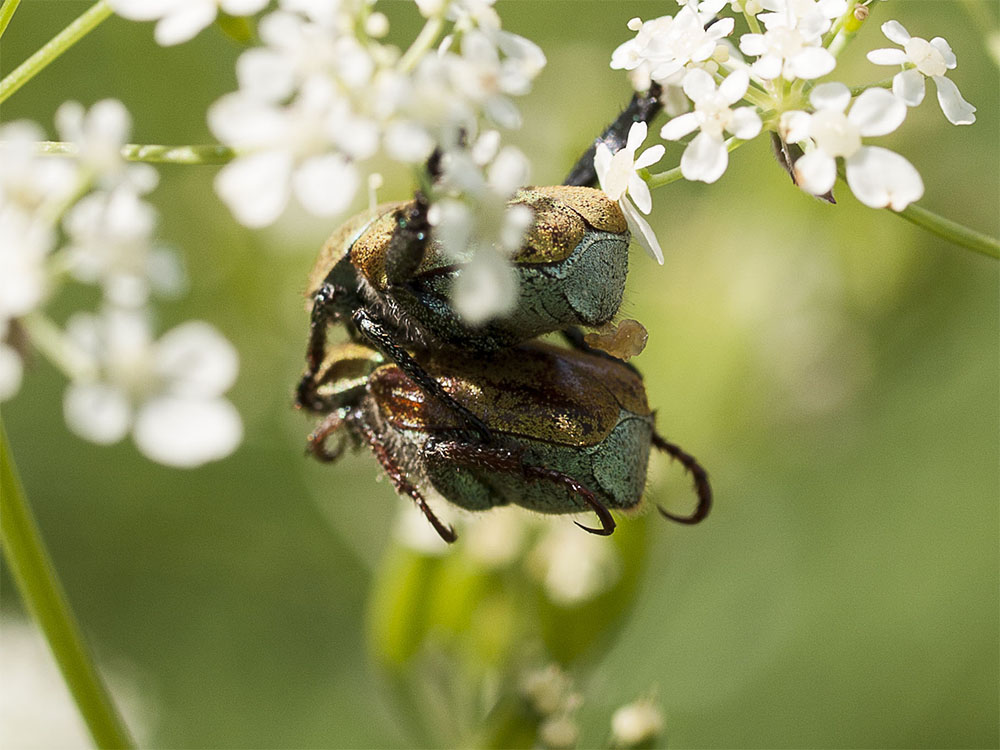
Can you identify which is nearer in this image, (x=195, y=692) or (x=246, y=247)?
(x=246, y=247)

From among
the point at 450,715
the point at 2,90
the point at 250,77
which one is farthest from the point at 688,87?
the point at 450,715

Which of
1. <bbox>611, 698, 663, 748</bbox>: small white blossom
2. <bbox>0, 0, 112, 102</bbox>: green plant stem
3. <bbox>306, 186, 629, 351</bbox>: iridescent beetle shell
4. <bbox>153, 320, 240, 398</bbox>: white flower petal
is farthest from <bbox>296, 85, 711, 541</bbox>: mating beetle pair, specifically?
<bbox>611, 698, 663, 748</bbox>: small white blossom

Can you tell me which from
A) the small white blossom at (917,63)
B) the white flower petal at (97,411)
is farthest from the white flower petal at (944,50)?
the white flower petal at (97,411)

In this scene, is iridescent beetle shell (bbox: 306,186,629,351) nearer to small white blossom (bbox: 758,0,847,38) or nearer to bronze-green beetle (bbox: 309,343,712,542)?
bronze-green beetle (bbox: 309,343,712,542)

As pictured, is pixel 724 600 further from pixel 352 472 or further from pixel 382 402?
pixel 382 402

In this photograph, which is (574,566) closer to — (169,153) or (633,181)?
(633,181)
